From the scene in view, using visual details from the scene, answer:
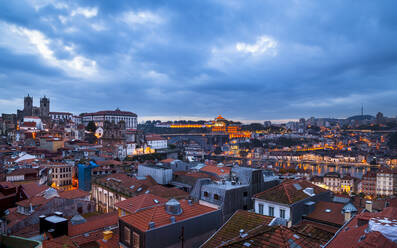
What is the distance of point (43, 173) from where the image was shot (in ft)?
88.0

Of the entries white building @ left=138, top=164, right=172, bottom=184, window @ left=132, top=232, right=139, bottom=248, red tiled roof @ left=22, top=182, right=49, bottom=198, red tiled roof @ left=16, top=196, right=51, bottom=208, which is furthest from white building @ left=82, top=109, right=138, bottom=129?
window @ left=132, top=232, right=139, bottom=248

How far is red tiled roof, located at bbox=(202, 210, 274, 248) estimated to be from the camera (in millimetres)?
8898

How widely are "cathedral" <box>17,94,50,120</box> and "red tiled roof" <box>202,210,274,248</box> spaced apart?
83.4 m

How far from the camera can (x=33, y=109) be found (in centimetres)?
7944

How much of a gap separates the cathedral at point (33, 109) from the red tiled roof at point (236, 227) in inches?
3284

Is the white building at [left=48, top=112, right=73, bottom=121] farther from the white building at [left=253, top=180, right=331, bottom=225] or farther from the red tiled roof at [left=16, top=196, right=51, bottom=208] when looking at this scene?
the white building at [left=253, top=180, right=331, bottom=225]

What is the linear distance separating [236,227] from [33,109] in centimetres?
8934

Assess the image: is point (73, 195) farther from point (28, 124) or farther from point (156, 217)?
point (28, 124)

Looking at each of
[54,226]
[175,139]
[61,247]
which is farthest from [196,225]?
[175,139]

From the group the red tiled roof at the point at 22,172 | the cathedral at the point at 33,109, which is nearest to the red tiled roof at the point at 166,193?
the red tiled roof at the point at 22,172

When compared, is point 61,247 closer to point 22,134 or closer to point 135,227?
point 135,227

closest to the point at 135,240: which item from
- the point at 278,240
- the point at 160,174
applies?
the point at 278,240

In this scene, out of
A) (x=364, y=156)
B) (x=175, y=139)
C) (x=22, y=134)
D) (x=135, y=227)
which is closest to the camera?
(x=135, y=227)

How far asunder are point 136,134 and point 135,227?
216ft
